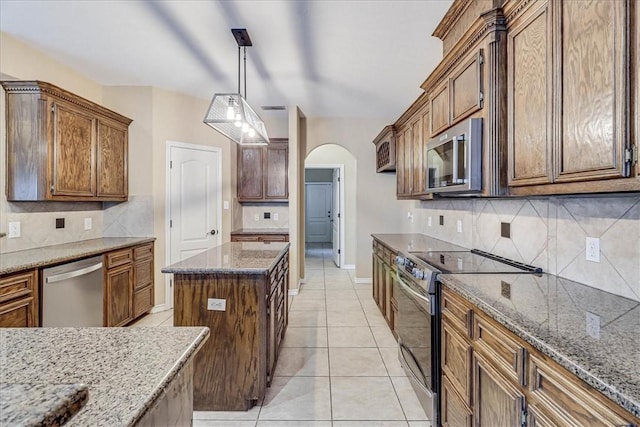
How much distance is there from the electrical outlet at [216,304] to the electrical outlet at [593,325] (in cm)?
183

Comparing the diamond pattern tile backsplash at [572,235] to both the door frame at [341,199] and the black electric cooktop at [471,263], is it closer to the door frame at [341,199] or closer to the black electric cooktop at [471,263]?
the black electric cooktop at [471,263]

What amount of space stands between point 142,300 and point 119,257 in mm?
649

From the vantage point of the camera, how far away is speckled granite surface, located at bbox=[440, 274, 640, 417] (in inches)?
A: 31.3

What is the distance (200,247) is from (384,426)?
3.23 m

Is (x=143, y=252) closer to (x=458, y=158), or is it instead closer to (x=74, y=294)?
(x=74, y=294)

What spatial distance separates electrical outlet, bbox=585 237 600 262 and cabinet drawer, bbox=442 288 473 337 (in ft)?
2.01

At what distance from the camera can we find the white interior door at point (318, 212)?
10102 millimetres

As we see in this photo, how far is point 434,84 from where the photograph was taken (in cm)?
251

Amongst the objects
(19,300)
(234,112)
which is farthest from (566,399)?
(19,300)

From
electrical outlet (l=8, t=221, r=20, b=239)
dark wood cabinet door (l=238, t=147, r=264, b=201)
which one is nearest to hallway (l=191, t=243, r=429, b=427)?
dark wood cabinet door (l=238, t=147, r=264, b=201)

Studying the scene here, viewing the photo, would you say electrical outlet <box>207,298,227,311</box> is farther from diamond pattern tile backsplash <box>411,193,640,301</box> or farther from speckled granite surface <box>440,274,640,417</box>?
diamond pattern tile backsplash <box>411,193,640,301</box>

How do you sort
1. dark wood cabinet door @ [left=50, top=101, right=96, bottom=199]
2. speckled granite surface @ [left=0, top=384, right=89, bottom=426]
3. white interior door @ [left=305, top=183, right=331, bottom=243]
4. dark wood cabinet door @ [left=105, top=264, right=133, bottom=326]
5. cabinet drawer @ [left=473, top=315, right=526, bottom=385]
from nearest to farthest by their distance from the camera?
speckled granite surface @ [left=0, top=384, right=89, bottom=426] → cabinet drawer @ [left=473, top=315, right=526, bottom=385] → dark wood cabinet door @ [left=50, top=101, right=96, bottom=199] → dark wood cabinet door @ [left=105, top=264, right=133, bottom=326] → white interior door @ [left=305, top=183, right=331, bottom=243]

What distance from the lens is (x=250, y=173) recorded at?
5004 mm

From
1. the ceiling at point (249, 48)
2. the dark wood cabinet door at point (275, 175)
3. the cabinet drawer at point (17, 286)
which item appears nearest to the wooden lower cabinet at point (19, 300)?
the cabinet drawer at point (17, 286)
